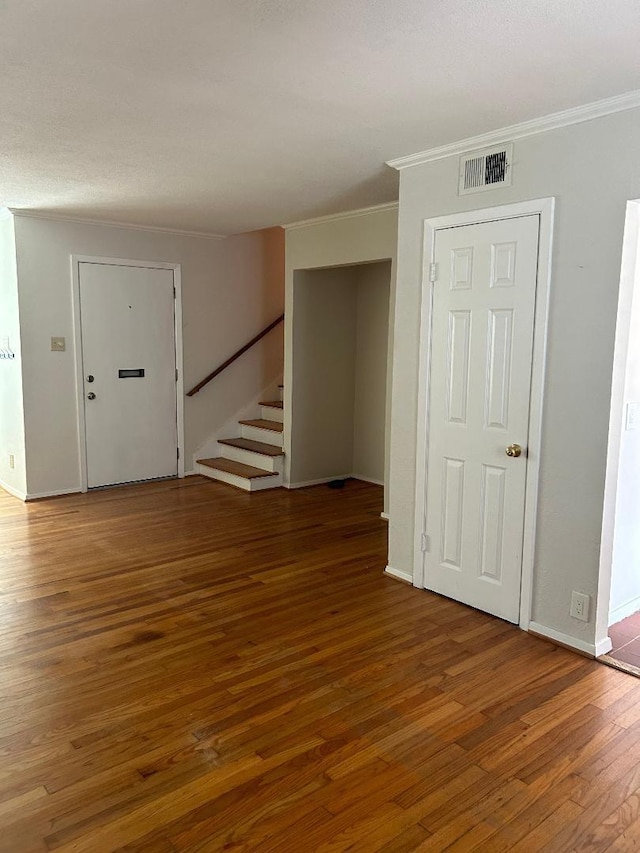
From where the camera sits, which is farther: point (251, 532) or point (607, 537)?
point (251, 532)

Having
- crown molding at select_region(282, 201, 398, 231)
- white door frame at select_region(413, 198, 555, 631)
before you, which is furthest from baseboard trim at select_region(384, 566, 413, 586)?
crown molding at select_region(282, 201, 398, 231)

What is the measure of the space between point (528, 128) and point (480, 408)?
1325 mm

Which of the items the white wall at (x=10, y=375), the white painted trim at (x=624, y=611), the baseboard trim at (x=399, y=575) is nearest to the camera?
the white painted trim at (x=624, y=611)

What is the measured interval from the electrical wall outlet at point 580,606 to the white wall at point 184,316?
14.2ft

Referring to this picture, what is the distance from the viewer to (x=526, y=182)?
2955 mm

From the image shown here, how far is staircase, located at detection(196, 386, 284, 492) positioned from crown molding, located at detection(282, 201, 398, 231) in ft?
6.32

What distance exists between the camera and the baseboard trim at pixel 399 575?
3.70m

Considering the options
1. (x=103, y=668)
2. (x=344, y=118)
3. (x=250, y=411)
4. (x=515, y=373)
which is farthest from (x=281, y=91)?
(x=250, y=411)

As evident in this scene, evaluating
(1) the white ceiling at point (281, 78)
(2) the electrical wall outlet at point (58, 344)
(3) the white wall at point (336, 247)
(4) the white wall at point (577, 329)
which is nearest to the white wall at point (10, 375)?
(2) the electrical wall outlet at point (58, 344)

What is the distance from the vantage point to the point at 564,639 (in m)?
2.94

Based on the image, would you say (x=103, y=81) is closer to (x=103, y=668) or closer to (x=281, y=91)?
(x=281, y=91)

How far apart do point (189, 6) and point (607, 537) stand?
260 cm

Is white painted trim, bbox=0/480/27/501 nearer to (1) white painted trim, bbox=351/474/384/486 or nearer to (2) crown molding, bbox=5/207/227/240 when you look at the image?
(2) crown molding, bbox=5/207/227/240

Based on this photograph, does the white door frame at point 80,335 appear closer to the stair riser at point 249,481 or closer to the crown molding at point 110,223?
the crown molding at point 110,223
